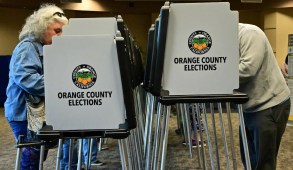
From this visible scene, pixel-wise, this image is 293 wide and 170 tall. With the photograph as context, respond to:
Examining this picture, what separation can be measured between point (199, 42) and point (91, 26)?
1018 millimetres

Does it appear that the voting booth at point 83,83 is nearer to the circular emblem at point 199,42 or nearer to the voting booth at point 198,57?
the voting booth at point 198,57

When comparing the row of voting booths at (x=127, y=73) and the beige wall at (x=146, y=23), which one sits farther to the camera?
the beige wall at (x=146, y=23)

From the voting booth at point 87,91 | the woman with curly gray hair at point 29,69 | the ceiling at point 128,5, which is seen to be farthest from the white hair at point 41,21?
the ceiling at point 128,5

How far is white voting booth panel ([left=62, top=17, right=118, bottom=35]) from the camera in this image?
7.34 ft

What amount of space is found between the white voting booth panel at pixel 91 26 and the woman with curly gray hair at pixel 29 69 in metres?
0.17

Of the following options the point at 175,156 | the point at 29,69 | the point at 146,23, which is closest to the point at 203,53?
the point at 29,69

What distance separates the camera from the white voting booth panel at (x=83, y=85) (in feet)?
4.36

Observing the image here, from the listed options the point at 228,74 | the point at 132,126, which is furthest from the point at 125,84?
the point at 228,74

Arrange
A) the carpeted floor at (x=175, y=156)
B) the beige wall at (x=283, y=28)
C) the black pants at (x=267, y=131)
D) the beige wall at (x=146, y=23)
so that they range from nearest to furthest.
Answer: the black pants at (x=267, y=131) < the carpeted floor at (x=175, y=156) < the beige wall at (x=146, y=23) < the beige wall at (x=283, y=28)

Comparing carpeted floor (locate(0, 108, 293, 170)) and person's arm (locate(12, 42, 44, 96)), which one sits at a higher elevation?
person's arm (locate(12, 42, 44, 96))

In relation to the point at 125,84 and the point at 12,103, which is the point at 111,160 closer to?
the point at 12,103

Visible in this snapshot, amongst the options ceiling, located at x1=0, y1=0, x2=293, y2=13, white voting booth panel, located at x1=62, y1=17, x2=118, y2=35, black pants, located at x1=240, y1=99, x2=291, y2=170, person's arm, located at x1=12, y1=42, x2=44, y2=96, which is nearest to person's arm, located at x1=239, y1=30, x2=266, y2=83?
black pants, located at x1=240, y1=99, x2=291, y2=170

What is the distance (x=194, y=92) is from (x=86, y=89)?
44cm

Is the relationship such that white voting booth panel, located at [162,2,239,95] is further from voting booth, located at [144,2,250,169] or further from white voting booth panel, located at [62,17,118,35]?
white voting booth panel, located at [62,17,118,35]
